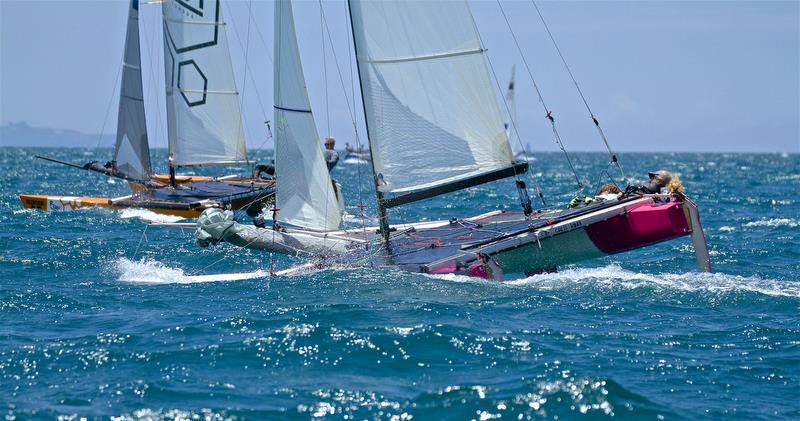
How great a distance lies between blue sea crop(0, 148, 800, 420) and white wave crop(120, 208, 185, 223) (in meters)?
6.70

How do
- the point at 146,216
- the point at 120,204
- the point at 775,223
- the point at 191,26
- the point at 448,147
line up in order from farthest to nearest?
the point at 191,26 → the point at 775,223 → the point at 120,204 → the point at 146,216 → the point at 448,147

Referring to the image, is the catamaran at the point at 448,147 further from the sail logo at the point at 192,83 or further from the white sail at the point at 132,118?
the sail logo at the point at 192,83

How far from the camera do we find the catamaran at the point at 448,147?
14.8 meters

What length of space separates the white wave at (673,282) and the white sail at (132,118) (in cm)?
1574

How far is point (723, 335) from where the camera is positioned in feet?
39.6

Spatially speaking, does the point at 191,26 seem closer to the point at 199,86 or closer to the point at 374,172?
the point at 199,86

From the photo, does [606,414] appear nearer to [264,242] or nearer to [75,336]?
[75,336]

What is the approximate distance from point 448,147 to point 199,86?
14953 mm

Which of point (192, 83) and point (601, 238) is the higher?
point (192, 83)

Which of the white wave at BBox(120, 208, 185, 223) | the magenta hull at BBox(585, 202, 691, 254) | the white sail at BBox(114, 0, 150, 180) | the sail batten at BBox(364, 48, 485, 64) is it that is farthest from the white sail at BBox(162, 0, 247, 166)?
the magenta hull at BBox(585, 202, 691, 254)

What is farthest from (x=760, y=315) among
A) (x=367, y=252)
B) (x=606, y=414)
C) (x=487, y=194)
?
(x=487, y=194)

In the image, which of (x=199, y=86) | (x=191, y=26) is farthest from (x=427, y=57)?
(x=199, y=86)

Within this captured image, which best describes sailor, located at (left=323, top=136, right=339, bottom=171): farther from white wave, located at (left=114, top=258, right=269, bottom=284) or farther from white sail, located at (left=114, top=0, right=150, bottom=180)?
white sail, located at (left=114, top=0, right=150, bottom=180)

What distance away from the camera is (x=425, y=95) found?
1560cm
